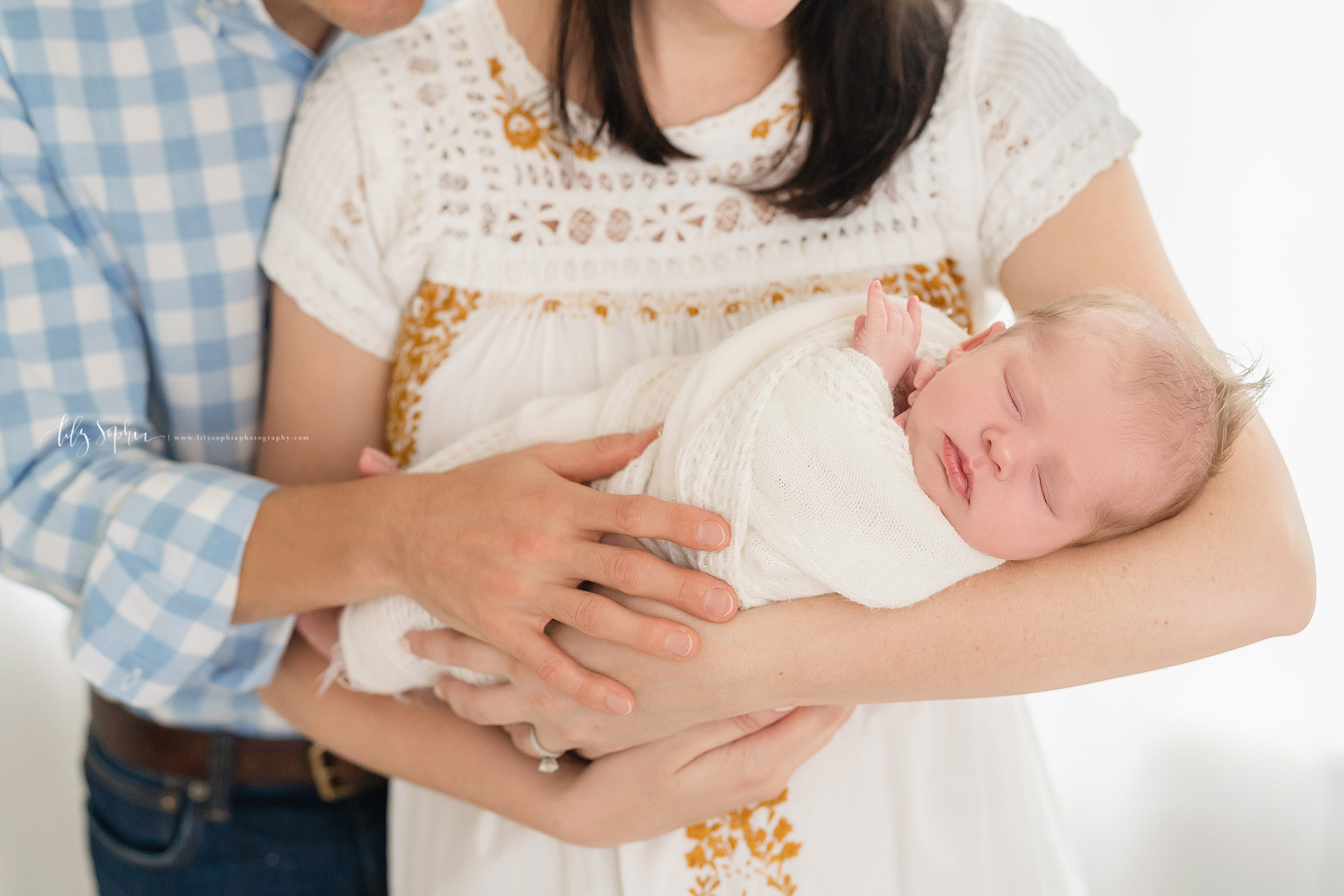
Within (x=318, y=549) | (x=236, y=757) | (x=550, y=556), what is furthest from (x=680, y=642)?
(x=236, y=757)

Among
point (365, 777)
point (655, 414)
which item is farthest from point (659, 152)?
point (365, 777)

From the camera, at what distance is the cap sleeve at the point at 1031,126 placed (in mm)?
1133

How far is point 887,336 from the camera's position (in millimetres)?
972

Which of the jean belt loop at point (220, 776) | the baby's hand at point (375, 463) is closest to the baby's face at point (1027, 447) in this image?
the baby's hand at point (375, 463)

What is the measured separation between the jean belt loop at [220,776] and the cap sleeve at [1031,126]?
1.36 meters

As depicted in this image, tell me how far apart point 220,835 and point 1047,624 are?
1283 millimetres

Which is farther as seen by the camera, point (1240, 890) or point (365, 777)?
point (1240, 890)

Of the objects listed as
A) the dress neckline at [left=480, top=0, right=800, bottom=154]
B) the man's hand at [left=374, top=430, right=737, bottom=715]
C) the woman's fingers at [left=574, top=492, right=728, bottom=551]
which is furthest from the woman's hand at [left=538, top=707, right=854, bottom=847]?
the dress neckline at [left=480, top=0, right=800, bottom=154]

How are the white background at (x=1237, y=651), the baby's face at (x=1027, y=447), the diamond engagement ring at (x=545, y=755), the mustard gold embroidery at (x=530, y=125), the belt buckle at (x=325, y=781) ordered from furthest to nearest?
the white background at (x=1237, y=651), the belt buckle at (x=325, y=781), the mustard gold embroidery at (x=530, y=125), the diamond engagement ring at (x=545, y=755), the baby's face at (x=1027, y=447)

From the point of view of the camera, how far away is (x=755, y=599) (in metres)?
0.99

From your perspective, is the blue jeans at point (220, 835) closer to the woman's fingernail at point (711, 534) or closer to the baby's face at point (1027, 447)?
the woman's fingernail at point (711, 534)

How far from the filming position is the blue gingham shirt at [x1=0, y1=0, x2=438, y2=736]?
46.3 inches

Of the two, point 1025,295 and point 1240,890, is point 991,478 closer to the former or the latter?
point 1025,295

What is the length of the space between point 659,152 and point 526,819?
87 cm
